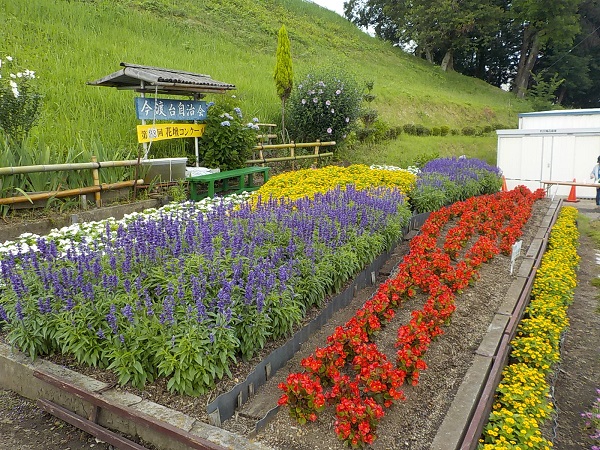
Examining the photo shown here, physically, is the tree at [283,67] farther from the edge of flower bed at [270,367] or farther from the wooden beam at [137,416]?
the wooden beam at [137,416]

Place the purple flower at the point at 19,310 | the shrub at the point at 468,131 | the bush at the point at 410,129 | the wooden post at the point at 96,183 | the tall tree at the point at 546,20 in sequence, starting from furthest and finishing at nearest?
the tall tree at the point at 546,20 → the shrub at the point at 468,131 → the bush at the point at 410,129 → the wooden post at the point at 96,183 → the purple flower at the point at 19,310

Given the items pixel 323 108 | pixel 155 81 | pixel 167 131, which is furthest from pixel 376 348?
pixel 323 108

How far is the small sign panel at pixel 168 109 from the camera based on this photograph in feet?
25.2

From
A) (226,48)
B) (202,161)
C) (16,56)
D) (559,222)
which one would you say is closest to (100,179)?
(202,161)

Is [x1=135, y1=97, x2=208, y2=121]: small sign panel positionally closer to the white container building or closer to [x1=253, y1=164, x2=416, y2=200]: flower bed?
[x1=253, y1=164, x2=416, y2=200]: flower bed

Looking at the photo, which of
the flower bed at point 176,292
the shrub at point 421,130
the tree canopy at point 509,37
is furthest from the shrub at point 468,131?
the flower bed at point 176,292

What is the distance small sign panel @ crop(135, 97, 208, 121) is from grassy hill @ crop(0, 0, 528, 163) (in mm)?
895

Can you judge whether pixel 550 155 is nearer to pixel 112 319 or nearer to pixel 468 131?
pixel 468 131

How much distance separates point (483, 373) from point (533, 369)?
46 cm

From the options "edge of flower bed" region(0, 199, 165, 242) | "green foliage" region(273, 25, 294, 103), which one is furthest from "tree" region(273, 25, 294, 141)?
"edge of flower bed" region(0, 199, 165, 242)

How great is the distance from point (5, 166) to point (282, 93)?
7.98 meters

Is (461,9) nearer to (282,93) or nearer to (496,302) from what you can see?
(282,93)

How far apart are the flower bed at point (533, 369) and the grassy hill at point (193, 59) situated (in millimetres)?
6728

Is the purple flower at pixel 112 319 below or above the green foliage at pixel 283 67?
below
